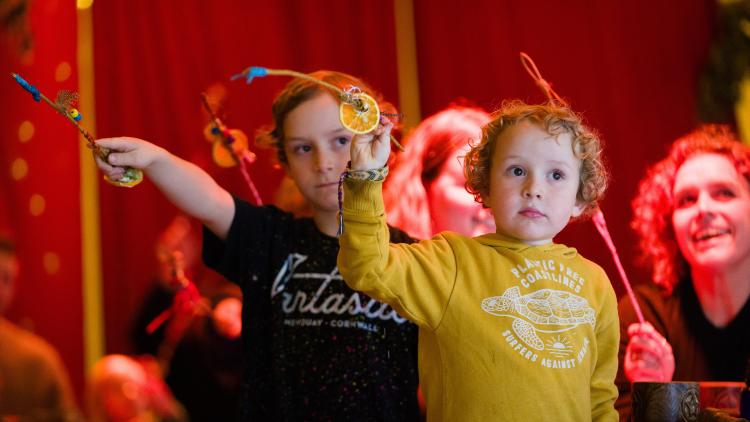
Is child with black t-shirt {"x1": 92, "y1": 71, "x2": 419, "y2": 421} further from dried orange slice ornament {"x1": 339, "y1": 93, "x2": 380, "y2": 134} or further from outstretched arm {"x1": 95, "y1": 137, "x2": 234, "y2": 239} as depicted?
dried orange slice ornament {"x1": 339, "y1": 93, "x2": 380, "y2": 134}

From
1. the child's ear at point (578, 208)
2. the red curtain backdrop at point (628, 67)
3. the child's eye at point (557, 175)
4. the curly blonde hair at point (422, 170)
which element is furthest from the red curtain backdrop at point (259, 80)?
the child's eye at point (557, 175)

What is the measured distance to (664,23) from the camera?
215 centimetres

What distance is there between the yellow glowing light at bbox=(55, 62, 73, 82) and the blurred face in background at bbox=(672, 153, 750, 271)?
5.93 feet

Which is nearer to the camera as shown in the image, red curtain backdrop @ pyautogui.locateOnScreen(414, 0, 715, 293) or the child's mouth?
the child's mouth

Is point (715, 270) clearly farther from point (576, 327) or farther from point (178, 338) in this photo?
point (178, 338)

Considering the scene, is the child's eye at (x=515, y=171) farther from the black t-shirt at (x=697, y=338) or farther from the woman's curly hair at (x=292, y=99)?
the black t-shirt at (x=697, y=338)

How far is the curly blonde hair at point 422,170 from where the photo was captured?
5.75 ft

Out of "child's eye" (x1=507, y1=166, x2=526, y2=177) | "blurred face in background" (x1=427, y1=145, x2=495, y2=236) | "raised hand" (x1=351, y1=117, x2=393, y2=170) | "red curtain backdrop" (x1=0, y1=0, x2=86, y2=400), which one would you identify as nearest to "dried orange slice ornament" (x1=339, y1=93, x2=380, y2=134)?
"raised hand" (x1=351, y1=117, x2=393, y2=170)

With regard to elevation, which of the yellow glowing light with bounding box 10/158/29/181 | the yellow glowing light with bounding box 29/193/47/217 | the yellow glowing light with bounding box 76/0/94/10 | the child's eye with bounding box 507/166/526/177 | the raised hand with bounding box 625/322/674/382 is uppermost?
the yellow glowing light with bounding box 76/0/94/10

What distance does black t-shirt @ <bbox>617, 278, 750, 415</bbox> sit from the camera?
1689 mm

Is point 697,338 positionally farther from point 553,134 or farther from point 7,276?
point 7,276

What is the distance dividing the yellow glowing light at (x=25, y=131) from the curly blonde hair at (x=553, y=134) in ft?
6.29

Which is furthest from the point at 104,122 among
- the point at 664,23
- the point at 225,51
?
the point at 664,23

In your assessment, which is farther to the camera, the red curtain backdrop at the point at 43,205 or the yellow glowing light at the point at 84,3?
the red curtain backdrop at the point at 43,205
